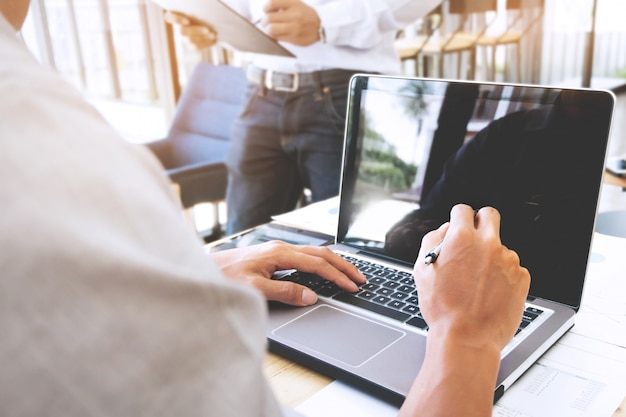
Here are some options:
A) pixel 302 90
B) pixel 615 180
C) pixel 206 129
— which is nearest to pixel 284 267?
pixel 302 90

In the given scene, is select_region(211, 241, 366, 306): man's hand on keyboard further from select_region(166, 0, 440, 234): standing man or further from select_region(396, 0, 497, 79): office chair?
select_region(396, 0, 497, 79): office chair

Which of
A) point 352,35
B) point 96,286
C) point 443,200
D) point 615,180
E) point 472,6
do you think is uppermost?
point 472,6

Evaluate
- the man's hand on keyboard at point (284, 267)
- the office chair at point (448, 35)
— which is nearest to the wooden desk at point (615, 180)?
the man's hand on keyboard at point (284, 267)

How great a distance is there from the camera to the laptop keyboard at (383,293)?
74 cm

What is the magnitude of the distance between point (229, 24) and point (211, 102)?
132cm

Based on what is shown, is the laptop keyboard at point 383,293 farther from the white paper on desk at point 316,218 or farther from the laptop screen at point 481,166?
the white paper on desk at point 316,218

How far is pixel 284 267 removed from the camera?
0.85 meters

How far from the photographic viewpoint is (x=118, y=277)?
0.91ft

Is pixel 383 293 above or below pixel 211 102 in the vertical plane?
below

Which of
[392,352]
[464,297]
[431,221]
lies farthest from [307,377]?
[431,221]

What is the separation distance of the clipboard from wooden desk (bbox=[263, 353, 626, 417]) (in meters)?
0.81

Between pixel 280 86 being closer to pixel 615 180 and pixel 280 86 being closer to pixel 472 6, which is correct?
pixel 615 180

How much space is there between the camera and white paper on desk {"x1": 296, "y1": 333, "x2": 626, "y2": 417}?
597 mm

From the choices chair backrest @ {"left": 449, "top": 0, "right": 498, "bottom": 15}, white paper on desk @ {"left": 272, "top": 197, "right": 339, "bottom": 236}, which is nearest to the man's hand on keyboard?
white paper on desk @ {"left": 272, "top": 197, "right": 339, "bottom": 236}
